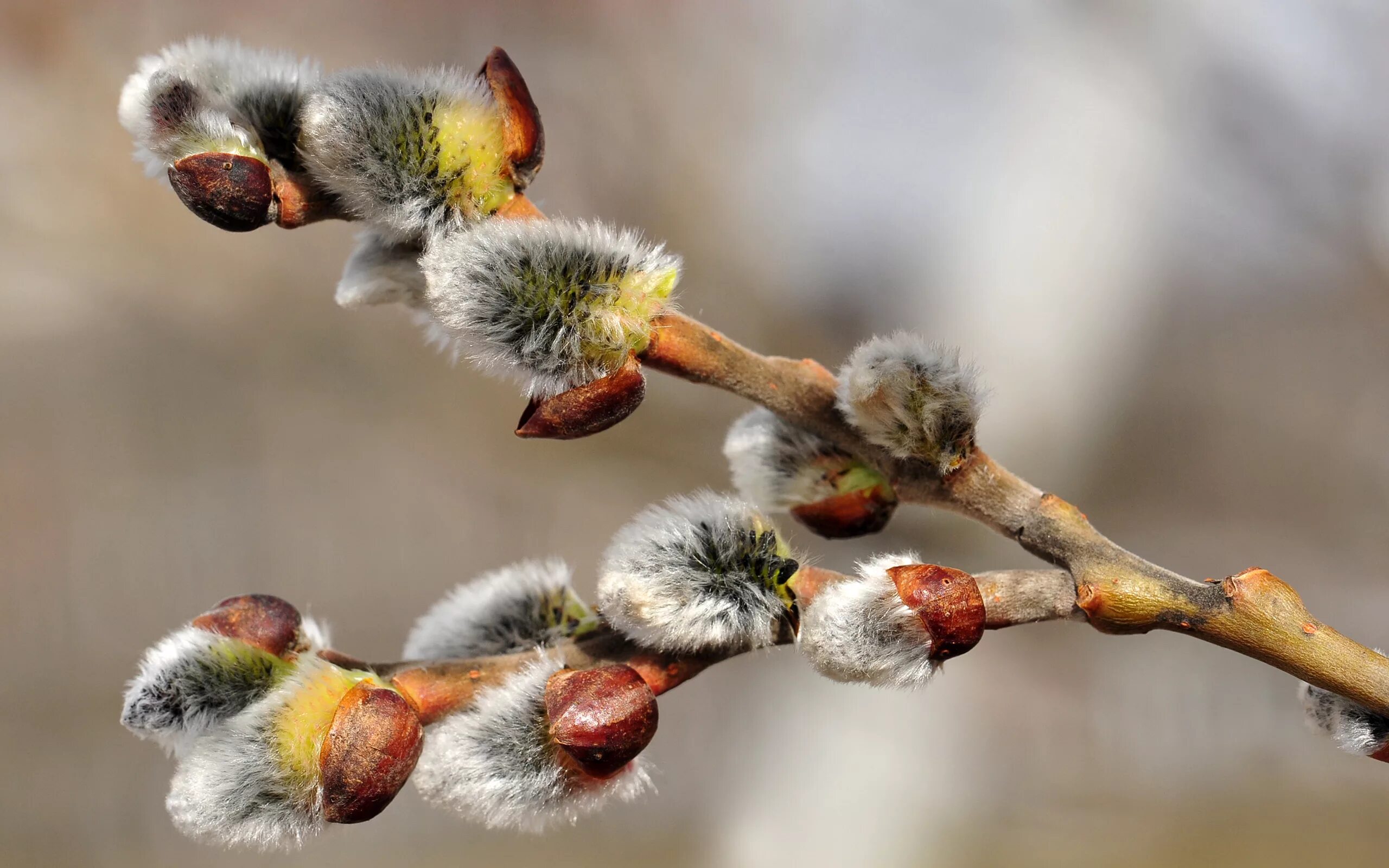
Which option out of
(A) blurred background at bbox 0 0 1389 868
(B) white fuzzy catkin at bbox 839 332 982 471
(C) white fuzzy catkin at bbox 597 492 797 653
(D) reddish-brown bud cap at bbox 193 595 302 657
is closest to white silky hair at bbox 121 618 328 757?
(D) reddish-brown bud cap at bbox 193 595 302 657

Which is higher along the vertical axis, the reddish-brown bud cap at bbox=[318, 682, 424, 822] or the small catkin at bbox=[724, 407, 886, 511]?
the small catkin at bbox=[724, 407, 886, 511]

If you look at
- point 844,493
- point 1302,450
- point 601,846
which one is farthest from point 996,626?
point 601,846

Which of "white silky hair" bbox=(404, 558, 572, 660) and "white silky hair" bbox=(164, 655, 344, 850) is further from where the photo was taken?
"white silky hair" bbox=(404, 558, 572, 660)

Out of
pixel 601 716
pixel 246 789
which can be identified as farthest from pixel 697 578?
pixel 246 789

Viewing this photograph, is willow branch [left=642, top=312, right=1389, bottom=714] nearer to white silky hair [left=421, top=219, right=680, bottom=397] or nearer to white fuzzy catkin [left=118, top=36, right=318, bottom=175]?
white silky hair [left=421, top=219, right=680, bottom=397]

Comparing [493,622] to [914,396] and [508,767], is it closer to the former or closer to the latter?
[508,767]

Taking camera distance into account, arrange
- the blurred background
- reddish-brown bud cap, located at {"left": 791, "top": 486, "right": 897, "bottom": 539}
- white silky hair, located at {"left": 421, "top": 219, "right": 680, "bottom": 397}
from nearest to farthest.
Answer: white silky hair, located at {"left": 421, "top": 219, "right": 680, "bottom": 397}, reddish-brown bud cap, located at {"left": 791, "top": 486, "right": 897, "bottom": 539}, the blurred background

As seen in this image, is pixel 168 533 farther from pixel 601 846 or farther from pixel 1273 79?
pixel 1273 79

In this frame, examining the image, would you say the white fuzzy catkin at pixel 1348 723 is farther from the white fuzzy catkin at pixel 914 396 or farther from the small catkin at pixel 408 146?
the small catkin at pixel 408 146
